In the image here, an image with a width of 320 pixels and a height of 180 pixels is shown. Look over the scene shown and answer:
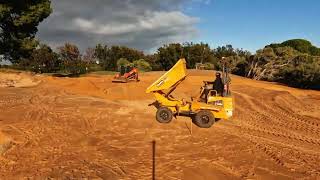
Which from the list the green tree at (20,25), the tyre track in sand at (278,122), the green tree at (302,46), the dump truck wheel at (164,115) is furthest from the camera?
the green tree at (302,46)

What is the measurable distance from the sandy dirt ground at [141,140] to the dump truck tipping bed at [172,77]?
137cm

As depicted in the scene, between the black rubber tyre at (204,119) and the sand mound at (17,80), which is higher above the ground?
the sand mound at (17,80)

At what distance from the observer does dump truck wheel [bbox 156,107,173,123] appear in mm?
15391

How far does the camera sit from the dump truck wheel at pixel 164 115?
15.4 metres

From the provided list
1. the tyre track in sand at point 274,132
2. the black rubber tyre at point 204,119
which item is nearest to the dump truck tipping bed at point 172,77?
the black rubber tyre at point 204,119

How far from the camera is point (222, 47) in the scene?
6266cm

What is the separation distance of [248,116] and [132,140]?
704 cm

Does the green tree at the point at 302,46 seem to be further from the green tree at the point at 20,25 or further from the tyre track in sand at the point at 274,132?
the tyre track in sand at the point at 274,132

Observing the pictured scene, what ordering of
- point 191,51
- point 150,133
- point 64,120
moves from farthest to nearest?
point 191,51
point 64,120
point 150,133

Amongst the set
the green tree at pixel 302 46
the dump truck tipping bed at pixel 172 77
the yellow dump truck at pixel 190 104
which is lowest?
the yellow dump truck at pixel 190 104

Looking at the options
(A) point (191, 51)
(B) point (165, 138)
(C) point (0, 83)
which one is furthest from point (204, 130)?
(A) point (191, 51)

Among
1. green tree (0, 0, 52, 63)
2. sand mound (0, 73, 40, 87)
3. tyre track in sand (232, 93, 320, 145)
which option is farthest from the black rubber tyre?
green tree (0, 0, 52, 63)

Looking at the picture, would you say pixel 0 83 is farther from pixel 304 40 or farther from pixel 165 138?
pixel 304 40

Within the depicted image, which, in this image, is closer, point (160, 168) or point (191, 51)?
point (160, 168)
